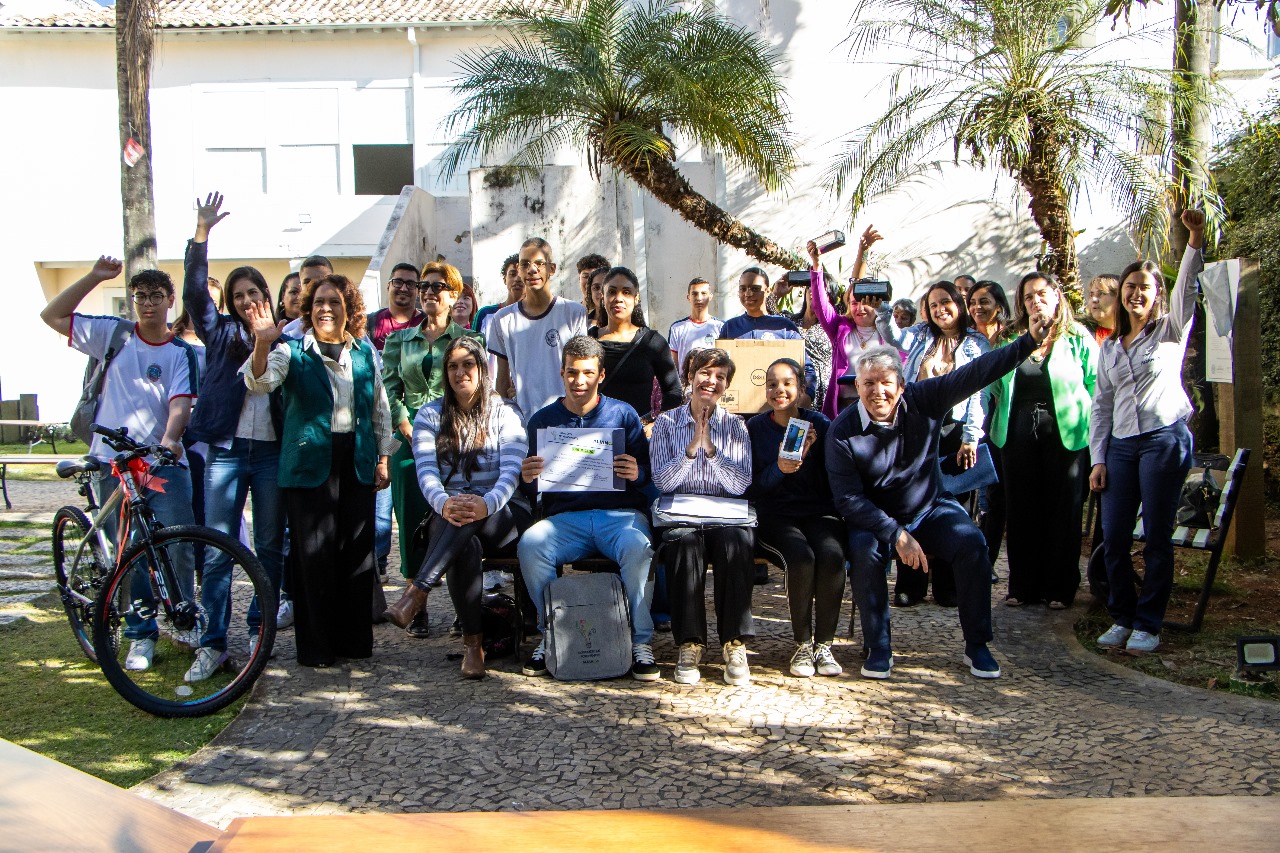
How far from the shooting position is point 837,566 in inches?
215

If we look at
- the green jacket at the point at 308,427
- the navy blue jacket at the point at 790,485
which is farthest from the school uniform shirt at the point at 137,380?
the navy blue jacket at the point at 790,485

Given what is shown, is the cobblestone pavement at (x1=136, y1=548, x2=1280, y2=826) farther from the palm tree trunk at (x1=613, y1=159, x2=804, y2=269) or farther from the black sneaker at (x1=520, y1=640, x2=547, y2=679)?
the palm tree trunk at (x1=613, y1=159, x2=804, y2=269)

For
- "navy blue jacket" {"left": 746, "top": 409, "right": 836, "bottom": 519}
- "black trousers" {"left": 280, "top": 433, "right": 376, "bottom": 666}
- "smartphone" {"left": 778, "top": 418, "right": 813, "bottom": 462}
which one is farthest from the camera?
"navy blue jacket" {"left": 746, "top": 409, "right": 836, "bottom": 519}

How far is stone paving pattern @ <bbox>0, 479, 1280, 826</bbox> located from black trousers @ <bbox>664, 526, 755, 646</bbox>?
25 cm

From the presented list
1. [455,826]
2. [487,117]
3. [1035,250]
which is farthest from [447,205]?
[455,826]

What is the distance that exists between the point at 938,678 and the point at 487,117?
9.33 m

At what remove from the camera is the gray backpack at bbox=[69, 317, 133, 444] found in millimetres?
5680

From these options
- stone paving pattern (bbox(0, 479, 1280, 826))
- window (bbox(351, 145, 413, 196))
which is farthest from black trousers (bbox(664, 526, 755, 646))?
window (bbox(351, 145, 413, 196))

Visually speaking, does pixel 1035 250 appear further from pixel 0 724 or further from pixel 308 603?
pixel 0 724

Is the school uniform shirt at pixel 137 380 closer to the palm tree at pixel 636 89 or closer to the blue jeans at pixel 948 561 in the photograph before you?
the blue jeans at pixel 948 561

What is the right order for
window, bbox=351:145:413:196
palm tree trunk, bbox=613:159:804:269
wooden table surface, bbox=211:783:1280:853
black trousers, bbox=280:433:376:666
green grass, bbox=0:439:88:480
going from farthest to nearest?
window, bbox=351:145:413:196 → green grass, bbox=0:439:88:480 → palm tree trunk, bbox=613:159:804:269 → black trousers, bbox=280:433:376:666 → wooden table surface, bbox=211:783:1280:853

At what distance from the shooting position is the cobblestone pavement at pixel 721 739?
13.0 feet

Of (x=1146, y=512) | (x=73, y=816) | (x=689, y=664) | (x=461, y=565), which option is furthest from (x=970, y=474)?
(x=73, y=816)

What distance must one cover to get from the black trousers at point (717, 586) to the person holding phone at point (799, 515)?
0.79 feet
